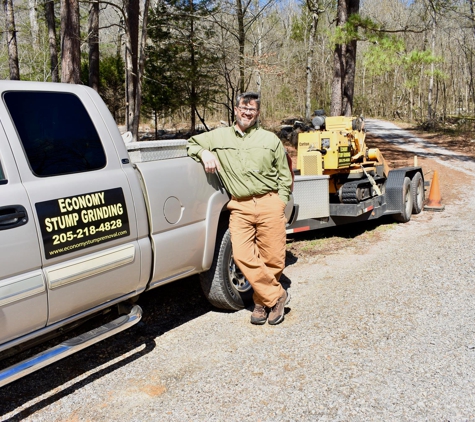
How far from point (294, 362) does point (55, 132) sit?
2374mm

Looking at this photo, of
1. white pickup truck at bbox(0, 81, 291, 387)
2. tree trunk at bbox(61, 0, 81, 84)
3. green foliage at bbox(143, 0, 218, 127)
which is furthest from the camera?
green foliage at bbox(143, 0, 218, 127)

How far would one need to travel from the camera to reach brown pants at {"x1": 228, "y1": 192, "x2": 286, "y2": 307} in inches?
171

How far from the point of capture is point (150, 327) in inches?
183

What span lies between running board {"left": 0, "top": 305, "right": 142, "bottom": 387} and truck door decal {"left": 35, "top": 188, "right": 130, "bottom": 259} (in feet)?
2.03

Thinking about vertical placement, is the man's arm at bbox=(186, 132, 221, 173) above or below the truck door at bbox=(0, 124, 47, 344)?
above

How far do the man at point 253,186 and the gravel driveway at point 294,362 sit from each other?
0.58m

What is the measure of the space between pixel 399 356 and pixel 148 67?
16541 millimetres

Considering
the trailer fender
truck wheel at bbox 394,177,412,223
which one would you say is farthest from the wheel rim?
truck wheel at bbox 394,177,412,223

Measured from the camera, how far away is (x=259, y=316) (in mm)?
4531

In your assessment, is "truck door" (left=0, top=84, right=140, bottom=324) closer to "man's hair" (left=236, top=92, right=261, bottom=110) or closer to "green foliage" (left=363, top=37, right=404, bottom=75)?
"man's hair" (left=236, top=92, right=261, bottom=110)

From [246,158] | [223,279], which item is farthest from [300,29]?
[223,279]

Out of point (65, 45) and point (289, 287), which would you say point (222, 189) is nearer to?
point (289, 287)

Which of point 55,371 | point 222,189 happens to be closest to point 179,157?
point 222,189

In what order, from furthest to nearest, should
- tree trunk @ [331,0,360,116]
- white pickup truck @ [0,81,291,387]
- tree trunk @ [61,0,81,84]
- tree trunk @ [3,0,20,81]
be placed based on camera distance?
1. tree trunk @ [3,0,20,81]
2. tree trunk @ [331,0,360,116]
3. tree trunk @ [61,0,81,84]
4. white pickup truck @ [0,81,291,387]
